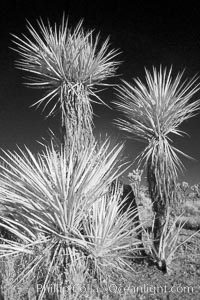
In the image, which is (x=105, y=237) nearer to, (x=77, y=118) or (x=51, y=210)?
(x=51, y=210)

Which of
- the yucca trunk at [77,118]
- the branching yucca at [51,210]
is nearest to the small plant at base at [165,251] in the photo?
the yucca trunk at [77,118]

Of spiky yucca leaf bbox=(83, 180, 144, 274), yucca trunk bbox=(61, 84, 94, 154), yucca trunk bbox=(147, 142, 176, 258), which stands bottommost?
spiky yucca leaf bbox=(83, 180, 144, 274)

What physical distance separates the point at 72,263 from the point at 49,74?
4891 millimetres

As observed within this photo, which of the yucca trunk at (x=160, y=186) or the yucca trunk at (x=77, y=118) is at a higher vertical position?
the yucca trunk at (x=77, y=118)

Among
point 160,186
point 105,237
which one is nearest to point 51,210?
point 105,237

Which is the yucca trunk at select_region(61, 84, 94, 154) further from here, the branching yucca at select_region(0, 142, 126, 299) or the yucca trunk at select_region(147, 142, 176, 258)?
the branching yucca at select_region(0, 142, 126, 299)

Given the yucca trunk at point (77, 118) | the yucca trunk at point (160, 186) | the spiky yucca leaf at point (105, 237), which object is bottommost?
the spiky yucca leaf at point (105, 237)

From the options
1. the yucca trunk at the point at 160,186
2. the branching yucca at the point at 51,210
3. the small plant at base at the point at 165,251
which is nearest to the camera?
the branching yucca at the point at 51,210

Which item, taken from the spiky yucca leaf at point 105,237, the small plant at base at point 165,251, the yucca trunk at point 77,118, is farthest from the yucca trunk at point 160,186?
the spiky yucca leaf at point 105,237

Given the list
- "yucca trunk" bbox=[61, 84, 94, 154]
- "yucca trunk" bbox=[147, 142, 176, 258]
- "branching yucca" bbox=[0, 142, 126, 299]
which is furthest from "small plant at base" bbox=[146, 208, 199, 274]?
"branching yucca" bbox=[0, 142, 126, 299]

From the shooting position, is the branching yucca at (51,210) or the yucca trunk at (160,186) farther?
the yucca trunk at (160,186)

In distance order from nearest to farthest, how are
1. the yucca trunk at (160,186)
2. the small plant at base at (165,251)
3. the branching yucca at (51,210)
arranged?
the branching yucca at (51,210) < the small plant at base at (165,251) < the yucca trunk at (160,186)

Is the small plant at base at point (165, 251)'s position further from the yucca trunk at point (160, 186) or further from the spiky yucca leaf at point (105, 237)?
the spiky yucca leaf at point (105, 237)

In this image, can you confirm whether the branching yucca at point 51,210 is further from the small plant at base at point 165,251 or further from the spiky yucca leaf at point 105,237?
the small plant at base at point 165,251
